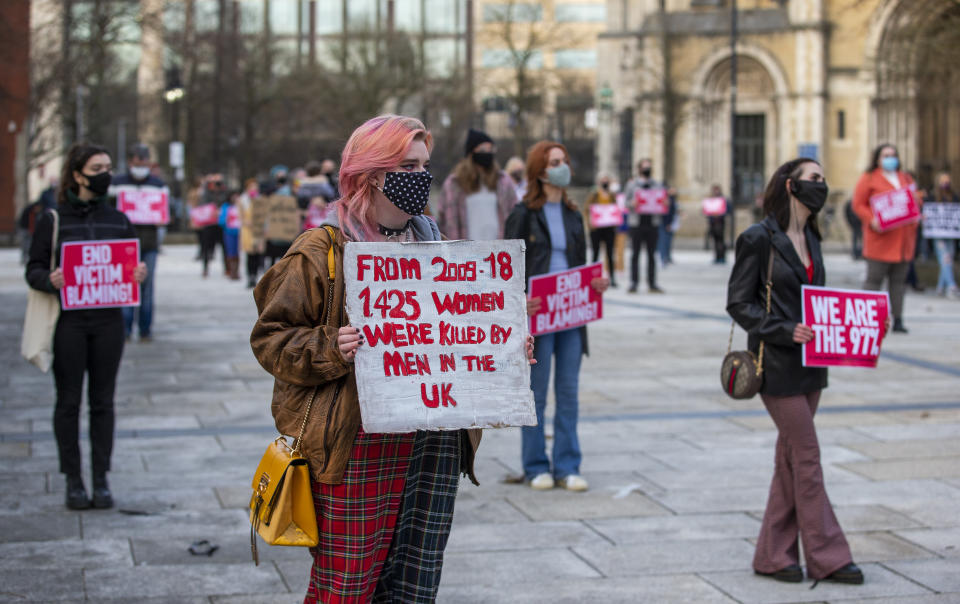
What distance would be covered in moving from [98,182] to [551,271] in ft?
8.47

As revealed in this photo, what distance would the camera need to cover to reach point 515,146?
5703 cm

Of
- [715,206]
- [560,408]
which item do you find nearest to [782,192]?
[560,408]

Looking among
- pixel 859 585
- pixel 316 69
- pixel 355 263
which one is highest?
pixel 316 69

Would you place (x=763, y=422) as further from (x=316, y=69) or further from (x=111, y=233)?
(x=316, y=69)

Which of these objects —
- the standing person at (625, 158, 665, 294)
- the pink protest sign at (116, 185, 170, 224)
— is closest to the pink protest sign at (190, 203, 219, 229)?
the standing person at (625, 158, 665, 294)

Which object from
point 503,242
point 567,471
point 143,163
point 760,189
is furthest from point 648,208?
point 760,189

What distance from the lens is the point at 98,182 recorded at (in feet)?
23.7

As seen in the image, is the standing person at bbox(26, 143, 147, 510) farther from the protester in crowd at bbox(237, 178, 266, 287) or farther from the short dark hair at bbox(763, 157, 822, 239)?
the protester in crowd at bbox(237, 178, 266, 287)

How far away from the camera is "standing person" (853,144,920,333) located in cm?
1405

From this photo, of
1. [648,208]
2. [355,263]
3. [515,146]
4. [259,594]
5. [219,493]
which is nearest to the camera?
[355,263]

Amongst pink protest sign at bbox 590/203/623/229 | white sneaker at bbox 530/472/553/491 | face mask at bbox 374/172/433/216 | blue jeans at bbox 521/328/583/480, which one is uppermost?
pink protest sign at bbox 590/203/623/229

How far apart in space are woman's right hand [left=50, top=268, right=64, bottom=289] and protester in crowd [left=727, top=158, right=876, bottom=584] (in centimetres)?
347

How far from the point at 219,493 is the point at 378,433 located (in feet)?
13.2

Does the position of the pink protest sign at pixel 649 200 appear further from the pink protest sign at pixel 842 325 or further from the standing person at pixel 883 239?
the pink protest sign at pixel 842 325
